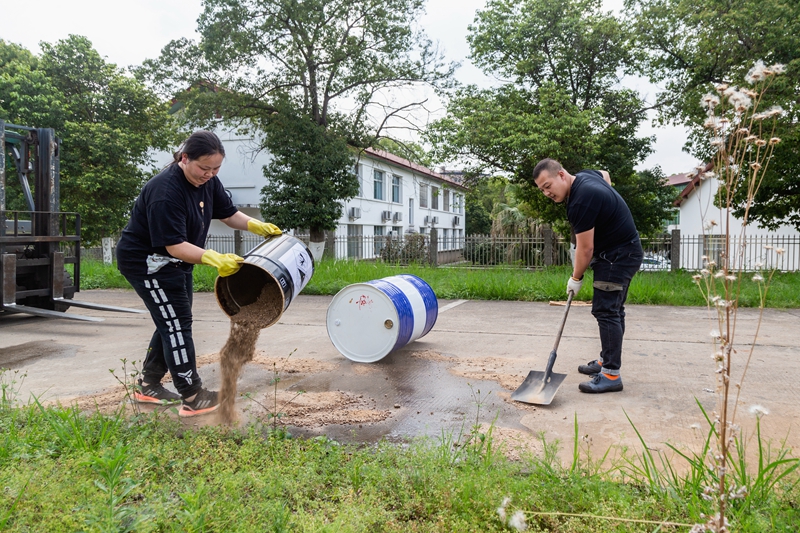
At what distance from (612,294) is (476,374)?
1.28 metres

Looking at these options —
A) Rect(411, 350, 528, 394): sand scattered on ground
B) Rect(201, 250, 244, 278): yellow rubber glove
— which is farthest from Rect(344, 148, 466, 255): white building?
Rect(201, 250, 244, 278): yellow rubber glove

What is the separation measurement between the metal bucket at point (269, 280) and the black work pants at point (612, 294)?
2137 mm

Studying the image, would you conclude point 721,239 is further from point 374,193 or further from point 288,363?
point 374,193

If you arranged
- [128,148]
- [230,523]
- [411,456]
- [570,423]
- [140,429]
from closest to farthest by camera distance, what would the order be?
[230,523], [411,456], [140,429], [570,423], [128,148]

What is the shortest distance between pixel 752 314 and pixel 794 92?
901 centimetres

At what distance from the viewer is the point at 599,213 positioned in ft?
13.5

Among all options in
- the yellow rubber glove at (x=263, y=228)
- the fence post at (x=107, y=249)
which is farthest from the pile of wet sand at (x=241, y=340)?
the fence post at (x=107, y=249)

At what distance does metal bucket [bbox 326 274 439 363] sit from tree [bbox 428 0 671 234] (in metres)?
13.2

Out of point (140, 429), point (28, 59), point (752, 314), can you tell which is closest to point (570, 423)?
point (140, 429)

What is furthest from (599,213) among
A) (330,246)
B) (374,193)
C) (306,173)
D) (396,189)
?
(396,189)

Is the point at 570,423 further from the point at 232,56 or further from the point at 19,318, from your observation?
the point at 232,56

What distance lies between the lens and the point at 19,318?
801 centimetres

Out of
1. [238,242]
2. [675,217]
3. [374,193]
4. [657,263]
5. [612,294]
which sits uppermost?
[374,193]

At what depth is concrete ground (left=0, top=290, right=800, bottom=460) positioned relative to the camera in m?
3.38
